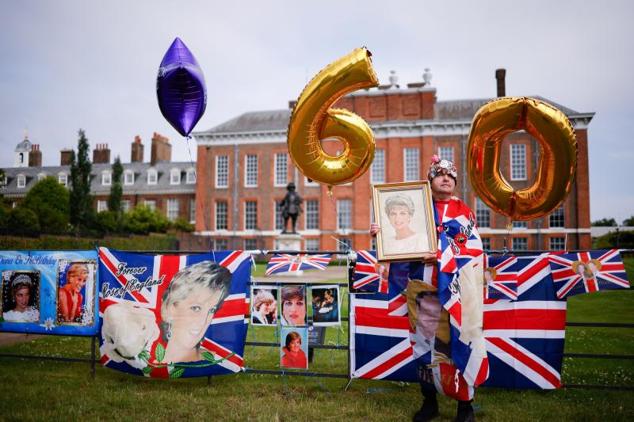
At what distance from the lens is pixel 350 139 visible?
4824 millimetres

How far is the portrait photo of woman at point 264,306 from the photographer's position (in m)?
4.71

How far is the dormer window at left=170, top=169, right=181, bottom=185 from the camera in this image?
4516cm

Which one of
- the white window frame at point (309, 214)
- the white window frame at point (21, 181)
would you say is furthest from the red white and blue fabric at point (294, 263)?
the white window frame at point (21, 181)

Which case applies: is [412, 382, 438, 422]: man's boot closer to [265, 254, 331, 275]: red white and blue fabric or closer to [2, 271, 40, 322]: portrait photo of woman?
[265, 254, 331, 275]: red white and blue fabric

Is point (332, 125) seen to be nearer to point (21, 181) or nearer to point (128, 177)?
point (128, 177)

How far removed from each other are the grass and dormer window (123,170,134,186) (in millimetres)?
44695

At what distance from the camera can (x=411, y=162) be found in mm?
34062

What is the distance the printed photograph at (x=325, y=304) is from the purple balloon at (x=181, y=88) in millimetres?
2825

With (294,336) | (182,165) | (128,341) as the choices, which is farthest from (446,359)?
(182,165)

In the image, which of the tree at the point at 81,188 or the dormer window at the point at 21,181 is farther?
the dormer window at the point at 21,181

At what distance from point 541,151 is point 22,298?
5916 millimetres

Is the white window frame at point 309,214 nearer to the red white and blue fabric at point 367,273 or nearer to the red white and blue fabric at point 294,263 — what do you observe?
the red white and blue fabric at point 294,263

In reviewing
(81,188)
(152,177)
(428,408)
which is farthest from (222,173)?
(428,408)

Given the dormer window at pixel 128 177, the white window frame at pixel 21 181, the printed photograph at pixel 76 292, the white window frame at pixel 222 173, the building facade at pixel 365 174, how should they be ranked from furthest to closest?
1. the white window frame at pixel 21 181
2. the dormer window at pixel 128 177
3. the white window frame at pixel 222 173
4. the building facade at pixel 365 174
5. the printed photograph at pixel 76 292
